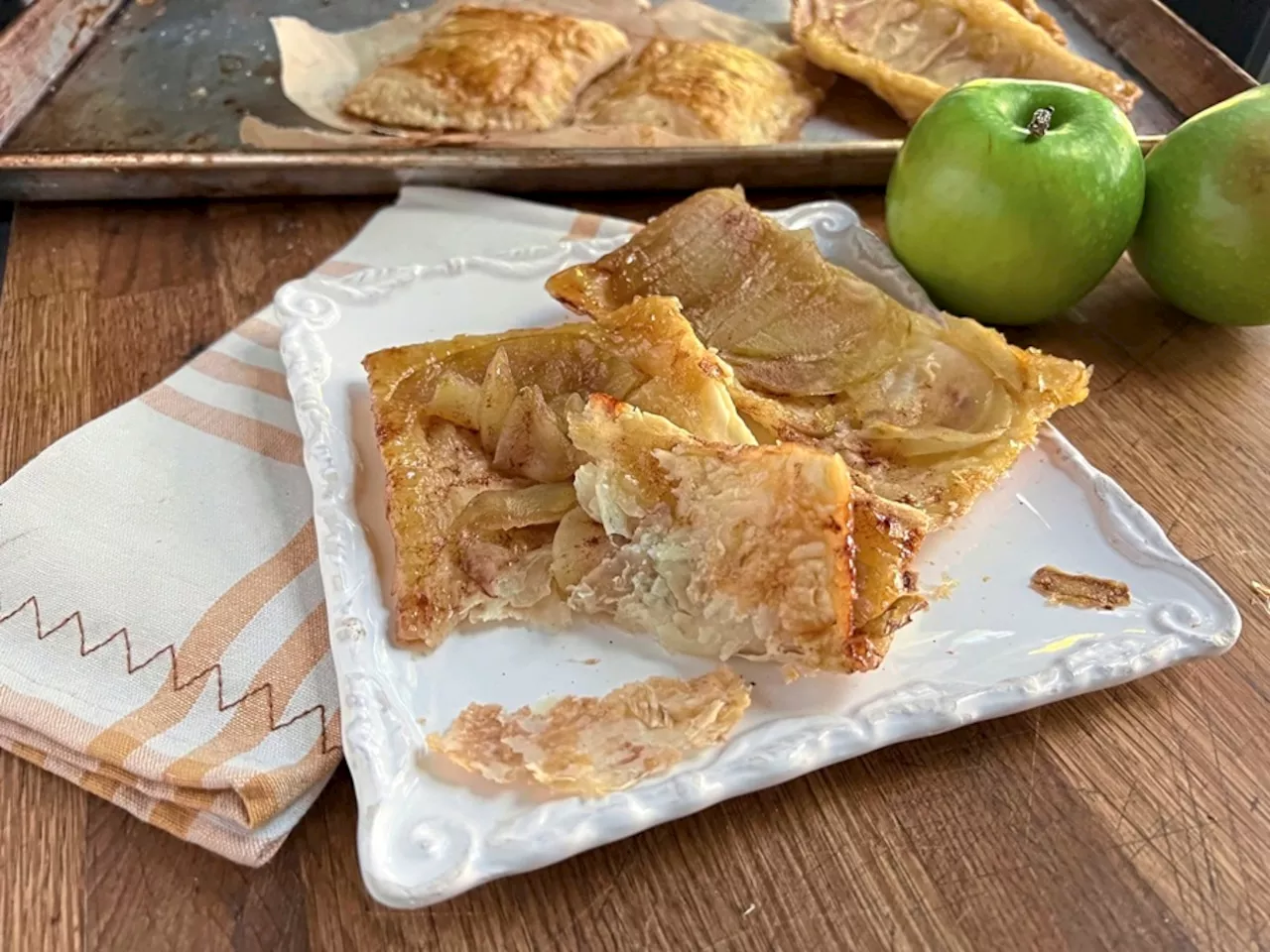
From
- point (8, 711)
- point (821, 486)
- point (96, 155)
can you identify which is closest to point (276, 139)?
point (96, 155)

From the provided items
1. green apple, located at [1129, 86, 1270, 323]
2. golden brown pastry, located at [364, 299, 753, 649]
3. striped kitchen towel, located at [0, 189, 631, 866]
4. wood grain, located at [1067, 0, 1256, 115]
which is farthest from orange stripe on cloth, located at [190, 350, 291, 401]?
wood grain, located at [1067, 0, 1256, 115]

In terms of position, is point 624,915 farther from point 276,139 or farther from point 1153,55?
point 1153,55

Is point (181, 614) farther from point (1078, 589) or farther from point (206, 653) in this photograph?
point (1078, 589)

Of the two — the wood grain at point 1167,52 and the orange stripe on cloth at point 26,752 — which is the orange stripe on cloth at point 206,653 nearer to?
the orange stripe on cloth at point 26,752

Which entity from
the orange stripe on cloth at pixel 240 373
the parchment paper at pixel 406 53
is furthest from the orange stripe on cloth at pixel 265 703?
the parchment paper at pixel 406 53

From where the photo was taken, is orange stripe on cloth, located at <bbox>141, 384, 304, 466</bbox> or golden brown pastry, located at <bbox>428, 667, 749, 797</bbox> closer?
golden brown pastry, located at <bbox>428, 667, 749, 797</bbox>

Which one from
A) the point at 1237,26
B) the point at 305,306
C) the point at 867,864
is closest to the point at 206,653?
the point at 305,306

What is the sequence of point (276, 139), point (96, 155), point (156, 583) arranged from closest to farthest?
point (156, 583), point (96, 155), point (276, 139)

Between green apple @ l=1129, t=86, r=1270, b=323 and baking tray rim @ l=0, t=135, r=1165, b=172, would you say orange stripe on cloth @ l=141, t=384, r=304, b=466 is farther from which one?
green apple @ l=1129, t=86, r=1270, b=323
